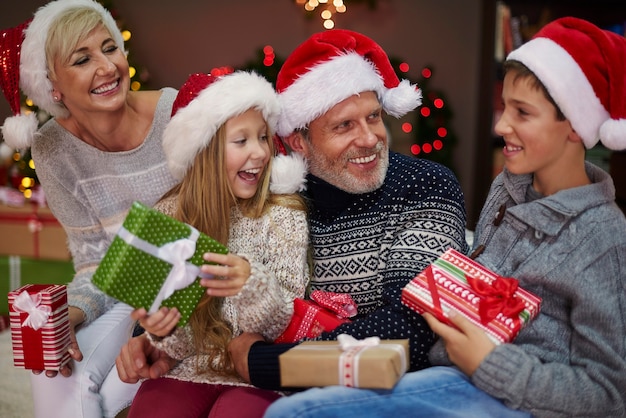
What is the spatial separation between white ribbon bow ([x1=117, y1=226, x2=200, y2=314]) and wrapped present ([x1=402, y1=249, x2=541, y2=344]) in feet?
1.70

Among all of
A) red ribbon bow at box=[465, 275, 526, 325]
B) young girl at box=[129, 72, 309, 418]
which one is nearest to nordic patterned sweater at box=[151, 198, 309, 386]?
young girl at box=[129, 72, 309, 418]

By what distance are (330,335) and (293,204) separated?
435mm

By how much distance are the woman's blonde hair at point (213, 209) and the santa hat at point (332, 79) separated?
195mm

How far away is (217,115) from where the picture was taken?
1813 millimetres

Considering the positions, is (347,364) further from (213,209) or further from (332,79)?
(332,79)

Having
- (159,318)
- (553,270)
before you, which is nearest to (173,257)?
(159,318)

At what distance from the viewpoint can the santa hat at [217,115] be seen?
5.98 ft

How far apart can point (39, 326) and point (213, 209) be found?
0.57 metres

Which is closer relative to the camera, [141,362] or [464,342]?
[464,342]

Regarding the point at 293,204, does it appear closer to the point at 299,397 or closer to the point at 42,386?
the point at 299,397

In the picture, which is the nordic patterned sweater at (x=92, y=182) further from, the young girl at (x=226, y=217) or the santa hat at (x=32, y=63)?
the young girl at (x=226, y=217)

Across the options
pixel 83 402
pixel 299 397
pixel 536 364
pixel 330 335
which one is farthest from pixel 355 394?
pixel 83 402

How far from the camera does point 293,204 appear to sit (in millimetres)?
1917

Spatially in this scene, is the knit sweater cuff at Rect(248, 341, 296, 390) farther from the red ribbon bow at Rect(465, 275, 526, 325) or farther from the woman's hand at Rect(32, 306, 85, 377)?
the woman's hand at Rect(32, 306, 85, 377)
